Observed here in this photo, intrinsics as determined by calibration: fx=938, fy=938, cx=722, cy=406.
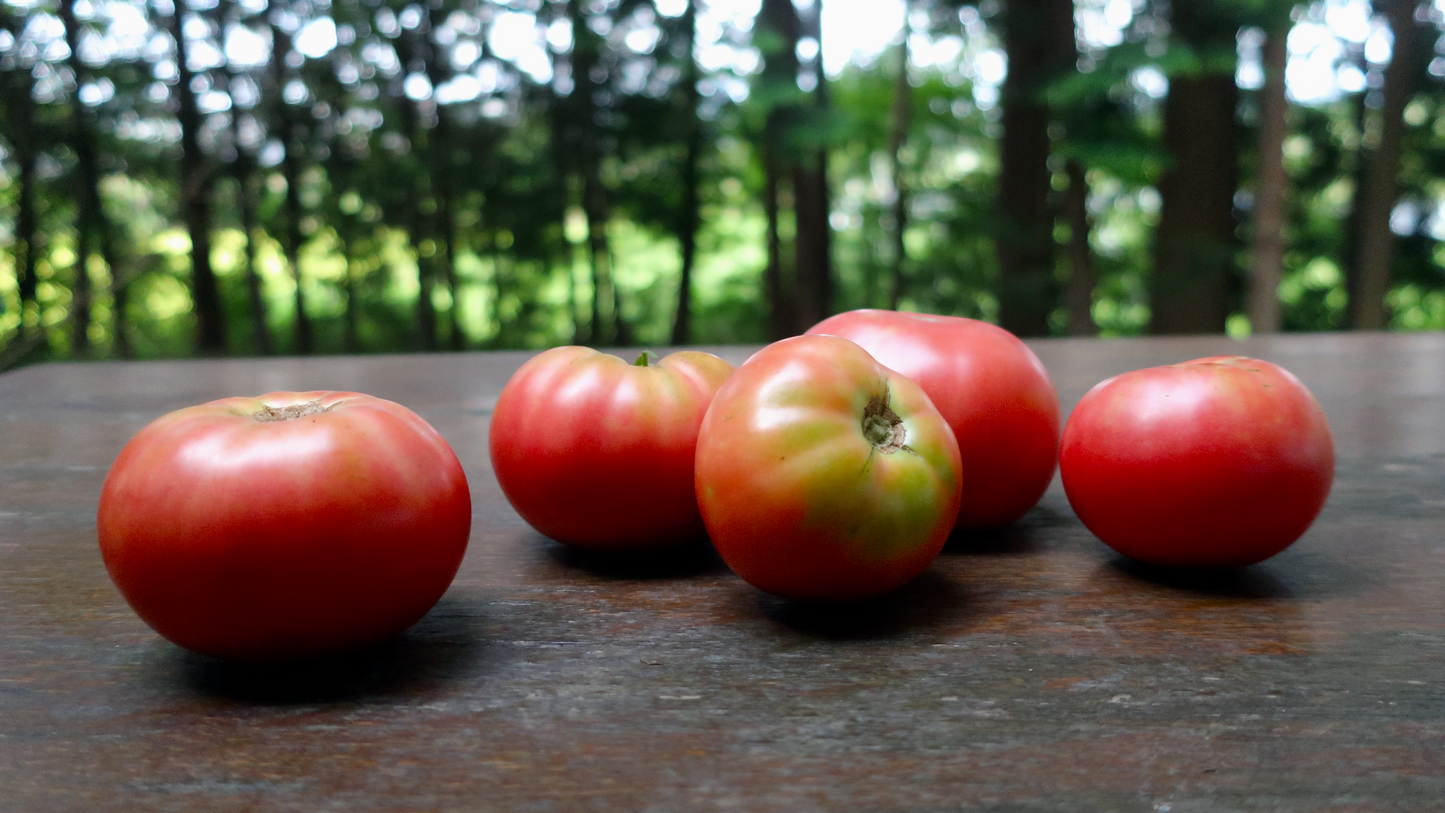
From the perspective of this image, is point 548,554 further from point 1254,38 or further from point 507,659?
point 1254,38

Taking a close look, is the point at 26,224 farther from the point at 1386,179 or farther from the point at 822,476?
the point at 1386,179

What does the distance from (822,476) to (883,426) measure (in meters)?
0.11

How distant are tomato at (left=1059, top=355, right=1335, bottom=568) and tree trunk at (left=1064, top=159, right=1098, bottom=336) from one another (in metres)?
4.91

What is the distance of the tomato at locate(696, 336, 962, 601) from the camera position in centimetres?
76

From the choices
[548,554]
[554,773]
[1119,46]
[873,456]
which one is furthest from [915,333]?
[1119,46]

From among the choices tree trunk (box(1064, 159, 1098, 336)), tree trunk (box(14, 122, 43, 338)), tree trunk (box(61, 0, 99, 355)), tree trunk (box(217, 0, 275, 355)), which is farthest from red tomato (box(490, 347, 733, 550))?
tree trunk (box(61, 0, 99, 355))

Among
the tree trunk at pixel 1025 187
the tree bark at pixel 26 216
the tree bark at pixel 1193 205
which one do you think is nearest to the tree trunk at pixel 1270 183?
the tree bark at pixel 1193 205

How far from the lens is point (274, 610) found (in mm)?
671

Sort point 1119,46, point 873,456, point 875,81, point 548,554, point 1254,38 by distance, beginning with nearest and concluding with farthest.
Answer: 1. point 873,456
2. point 548,554
3. point 1119,46
4. point 1254,38
5. point 875,81

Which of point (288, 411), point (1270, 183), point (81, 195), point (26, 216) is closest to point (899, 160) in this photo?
point (1270, 183)

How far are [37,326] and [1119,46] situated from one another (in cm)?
880

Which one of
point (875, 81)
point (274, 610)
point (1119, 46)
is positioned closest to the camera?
point (274, 610)

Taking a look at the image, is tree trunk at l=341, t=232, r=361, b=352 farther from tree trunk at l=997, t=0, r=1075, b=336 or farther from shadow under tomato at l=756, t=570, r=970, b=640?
shadow under tomato at l=756, t=570, r=970, b=640

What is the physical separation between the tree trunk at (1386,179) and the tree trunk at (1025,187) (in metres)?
2.22
